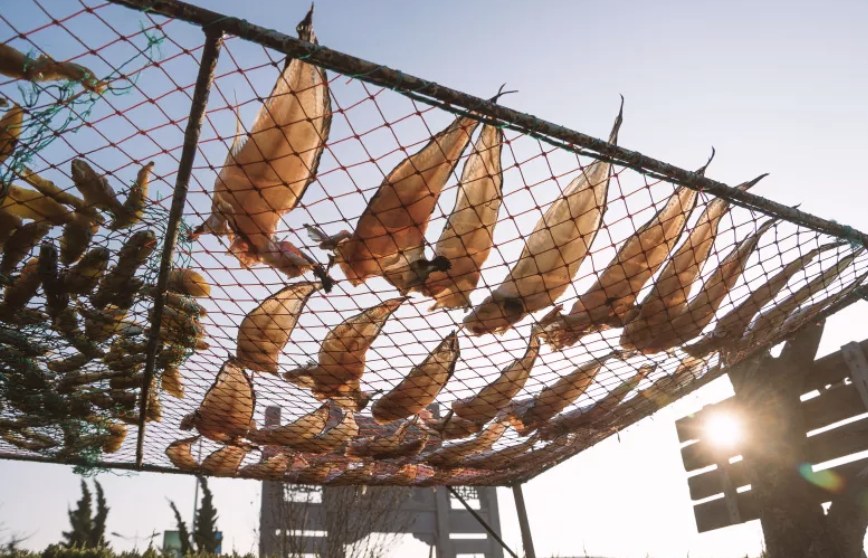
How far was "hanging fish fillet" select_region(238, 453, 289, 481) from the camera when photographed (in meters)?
4.46

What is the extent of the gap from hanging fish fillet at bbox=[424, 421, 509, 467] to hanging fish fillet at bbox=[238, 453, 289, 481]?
1.15 m

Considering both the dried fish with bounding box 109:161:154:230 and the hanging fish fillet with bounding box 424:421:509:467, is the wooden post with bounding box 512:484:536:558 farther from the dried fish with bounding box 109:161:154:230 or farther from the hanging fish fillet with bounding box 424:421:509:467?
the dried fish with bounding box 109:161:154:230

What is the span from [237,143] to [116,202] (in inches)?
24.8

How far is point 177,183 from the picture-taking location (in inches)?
88.0

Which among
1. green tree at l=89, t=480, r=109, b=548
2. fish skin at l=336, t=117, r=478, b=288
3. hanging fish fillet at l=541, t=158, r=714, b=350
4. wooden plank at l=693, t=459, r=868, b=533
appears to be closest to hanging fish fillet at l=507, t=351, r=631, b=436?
hanging fish fillet at l=541, t=158, r=714, b=350

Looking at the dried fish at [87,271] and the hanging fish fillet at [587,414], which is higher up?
the dried fish at [87,271]

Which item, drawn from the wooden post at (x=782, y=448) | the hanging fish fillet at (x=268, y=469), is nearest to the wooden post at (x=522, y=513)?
the wooden post at (x=782, y=448)

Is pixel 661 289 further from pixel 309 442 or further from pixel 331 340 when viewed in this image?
pixel 309 442

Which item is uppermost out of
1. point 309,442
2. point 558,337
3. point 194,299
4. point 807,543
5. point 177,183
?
point 177,183

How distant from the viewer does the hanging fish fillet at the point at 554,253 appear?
7.77ft

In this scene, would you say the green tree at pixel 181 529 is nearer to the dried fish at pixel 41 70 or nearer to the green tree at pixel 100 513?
the dried fish at pixel 41 70

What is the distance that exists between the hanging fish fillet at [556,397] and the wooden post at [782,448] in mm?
1546

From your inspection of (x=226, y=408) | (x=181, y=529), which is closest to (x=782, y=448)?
(x=226, y=408)

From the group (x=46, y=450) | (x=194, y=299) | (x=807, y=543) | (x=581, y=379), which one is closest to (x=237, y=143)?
(x=194, y=299)
